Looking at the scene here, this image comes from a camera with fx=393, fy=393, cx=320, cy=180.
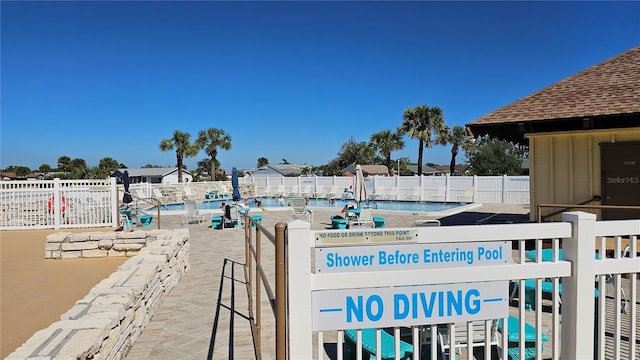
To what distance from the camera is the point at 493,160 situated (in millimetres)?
52562

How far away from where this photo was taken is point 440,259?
6.85 feet

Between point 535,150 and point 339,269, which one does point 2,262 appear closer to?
point 339,269

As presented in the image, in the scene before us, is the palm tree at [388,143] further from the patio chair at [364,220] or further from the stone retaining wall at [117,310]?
the stone retaining wall at [117,310]

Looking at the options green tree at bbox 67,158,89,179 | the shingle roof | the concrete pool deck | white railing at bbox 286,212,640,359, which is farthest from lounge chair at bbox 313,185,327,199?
green tree at bbox 67,158,89,179

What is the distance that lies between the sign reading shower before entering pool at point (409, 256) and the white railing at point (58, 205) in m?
10.6

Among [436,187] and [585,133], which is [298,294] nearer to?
[585,133]

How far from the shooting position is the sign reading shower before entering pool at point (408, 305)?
1959 mm

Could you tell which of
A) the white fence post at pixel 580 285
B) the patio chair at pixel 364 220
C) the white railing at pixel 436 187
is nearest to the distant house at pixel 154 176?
the white railing at pixel 436 187

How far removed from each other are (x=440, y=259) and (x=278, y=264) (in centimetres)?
86

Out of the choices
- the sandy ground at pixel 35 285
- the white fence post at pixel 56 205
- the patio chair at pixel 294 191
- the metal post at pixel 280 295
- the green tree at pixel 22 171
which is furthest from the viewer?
the green tree at pixel 22 171

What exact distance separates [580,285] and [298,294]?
1636mm

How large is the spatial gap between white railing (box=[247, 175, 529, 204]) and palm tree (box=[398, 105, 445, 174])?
9.05m

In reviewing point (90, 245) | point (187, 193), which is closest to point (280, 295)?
point (90, 245)

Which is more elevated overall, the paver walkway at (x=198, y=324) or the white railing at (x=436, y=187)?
the white railing at (x=436, y=187)
